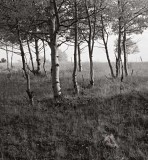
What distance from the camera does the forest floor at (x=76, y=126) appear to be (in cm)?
591

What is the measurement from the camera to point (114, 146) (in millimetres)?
6102

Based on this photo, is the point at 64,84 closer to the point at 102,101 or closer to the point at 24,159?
the point at 102,101

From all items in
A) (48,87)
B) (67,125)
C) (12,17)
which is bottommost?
(67,125)

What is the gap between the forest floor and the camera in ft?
19.4

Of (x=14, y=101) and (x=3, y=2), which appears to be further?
(x=14, y=101)

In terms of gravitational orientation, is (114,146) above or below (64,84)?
below

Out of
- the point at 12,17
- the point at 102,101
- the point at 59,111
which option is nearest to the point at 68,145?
the point at 59,111

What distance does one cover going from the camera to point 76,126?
7234 millimetres

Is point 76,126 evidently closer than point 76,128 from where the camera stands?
No

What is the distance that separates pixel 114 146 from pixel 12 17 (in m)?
6.61

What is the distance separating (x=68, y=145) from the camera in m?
6.36

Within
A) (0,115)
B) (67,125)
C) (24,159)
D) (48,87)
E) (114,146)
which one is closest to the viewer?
(24,159)

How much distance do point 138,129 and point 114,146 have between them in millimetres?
1422

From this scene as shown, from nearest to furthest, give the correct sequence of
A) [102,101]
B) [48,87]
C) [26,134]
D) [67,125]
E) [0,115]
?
1. [26,134]
2. [67,125]
3. [0,115]
4. [102,101]
5. [48,87]
